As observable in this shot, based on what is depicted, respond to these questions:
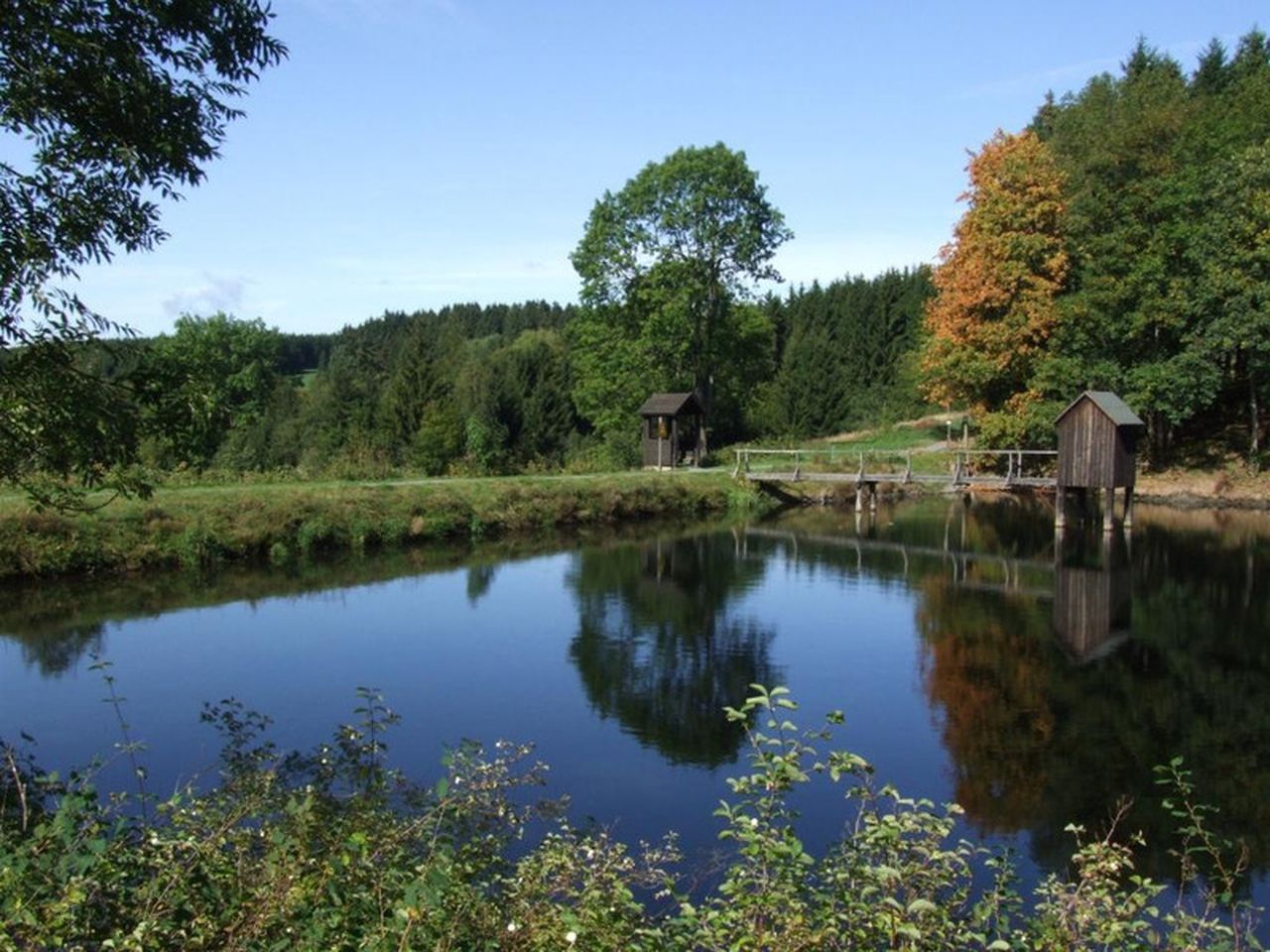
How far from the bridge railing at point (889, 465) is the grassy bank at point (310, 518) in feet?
11.8

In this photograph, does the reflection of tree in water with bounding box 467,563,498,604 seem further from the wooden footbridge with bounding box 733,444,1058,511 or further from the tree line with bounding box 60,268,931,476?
the wooden footbridge with bounding box 733,444,1058,511

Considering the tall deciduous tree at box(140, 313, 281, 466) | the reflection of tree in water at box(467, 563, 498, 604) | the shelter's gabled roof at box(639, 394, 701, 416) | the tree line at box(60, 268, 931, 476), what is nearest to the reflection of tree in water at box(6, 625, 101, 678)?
the reflection of tree in water at box(467, 563, 498, 604)

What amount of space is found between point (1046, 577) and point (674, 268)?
24.1 metres

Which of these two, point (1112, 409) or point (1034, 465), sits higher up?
point (1112, 409)

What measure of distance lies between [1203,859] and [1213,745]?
3498mm

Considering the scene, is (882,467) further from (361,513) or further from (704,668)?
(704,668)

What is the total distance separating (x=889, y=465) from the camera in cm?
4297

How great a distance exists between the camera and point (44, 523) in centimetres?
2220

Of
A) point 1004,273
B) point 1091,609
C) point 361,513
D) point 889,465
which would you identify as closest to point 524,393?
point 889,465

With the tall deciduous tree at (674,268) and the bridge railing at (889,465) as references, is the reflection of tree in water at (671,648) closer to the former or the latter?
the bridge railing at (889,465)

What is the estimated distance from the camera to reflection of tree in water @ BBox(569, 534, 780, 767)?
44.2 ft

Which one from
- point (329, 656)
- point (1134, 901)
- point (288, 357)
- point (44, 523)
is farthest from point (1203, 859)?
point (288, 357)

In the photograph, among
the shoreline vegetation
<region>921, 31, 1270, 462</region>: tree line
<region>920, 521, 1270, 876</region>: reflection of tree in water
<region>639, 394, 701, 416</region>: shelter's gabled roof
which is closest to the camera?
<region>920, 521, 1270, 876</region>: reflection of tree in water

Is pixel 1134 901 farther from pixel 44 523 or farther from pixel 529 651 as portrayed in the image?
pixel 44 523
